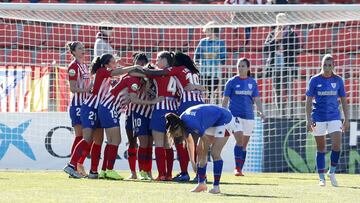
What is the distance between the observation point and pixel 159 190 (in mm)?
14172

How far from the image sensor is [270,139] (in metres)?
20.7

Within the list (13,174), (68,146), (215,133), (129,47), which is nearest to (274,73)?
(129,47)

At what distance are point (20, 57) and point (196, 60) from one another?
11.4 feet

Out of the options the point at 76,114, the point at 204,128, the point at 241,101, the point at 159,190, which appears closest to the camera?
the point at 204,128

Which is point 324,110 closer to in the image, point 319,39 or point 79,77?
point 79,77

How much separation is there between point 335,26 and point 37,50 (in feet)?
19.7

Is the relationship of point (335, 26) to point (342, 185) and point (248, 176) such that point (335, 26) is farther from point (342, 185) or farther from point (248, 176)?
point (342, 185)

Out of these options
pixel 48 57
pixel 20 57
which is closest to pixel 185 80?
pixel 48 57

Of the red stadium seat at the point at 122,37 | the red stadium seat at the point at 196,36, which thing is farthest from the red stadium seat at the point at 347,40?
the red stadium seat at the point at 122,37

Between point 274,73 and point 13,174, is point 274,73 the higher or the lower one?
the higher one

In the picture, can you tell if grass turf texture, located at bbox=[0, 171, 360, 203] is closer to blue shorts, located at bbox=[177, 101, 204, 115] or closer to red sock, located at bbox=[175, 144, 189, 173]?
red sock, located at bbox=[175, 144, 189, 173]

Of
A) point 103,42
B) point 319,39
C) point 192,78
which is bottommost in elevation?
point 192,78

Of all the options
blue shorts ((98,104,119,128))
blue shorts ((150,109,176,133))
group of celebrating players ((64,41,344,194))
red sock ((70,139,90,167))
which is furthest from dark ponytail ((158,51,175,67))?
red sock ((70,139,90,167))

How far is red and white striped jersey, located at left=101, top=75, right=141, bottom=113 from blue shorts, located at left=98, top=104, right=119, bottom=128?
0.07 meters
